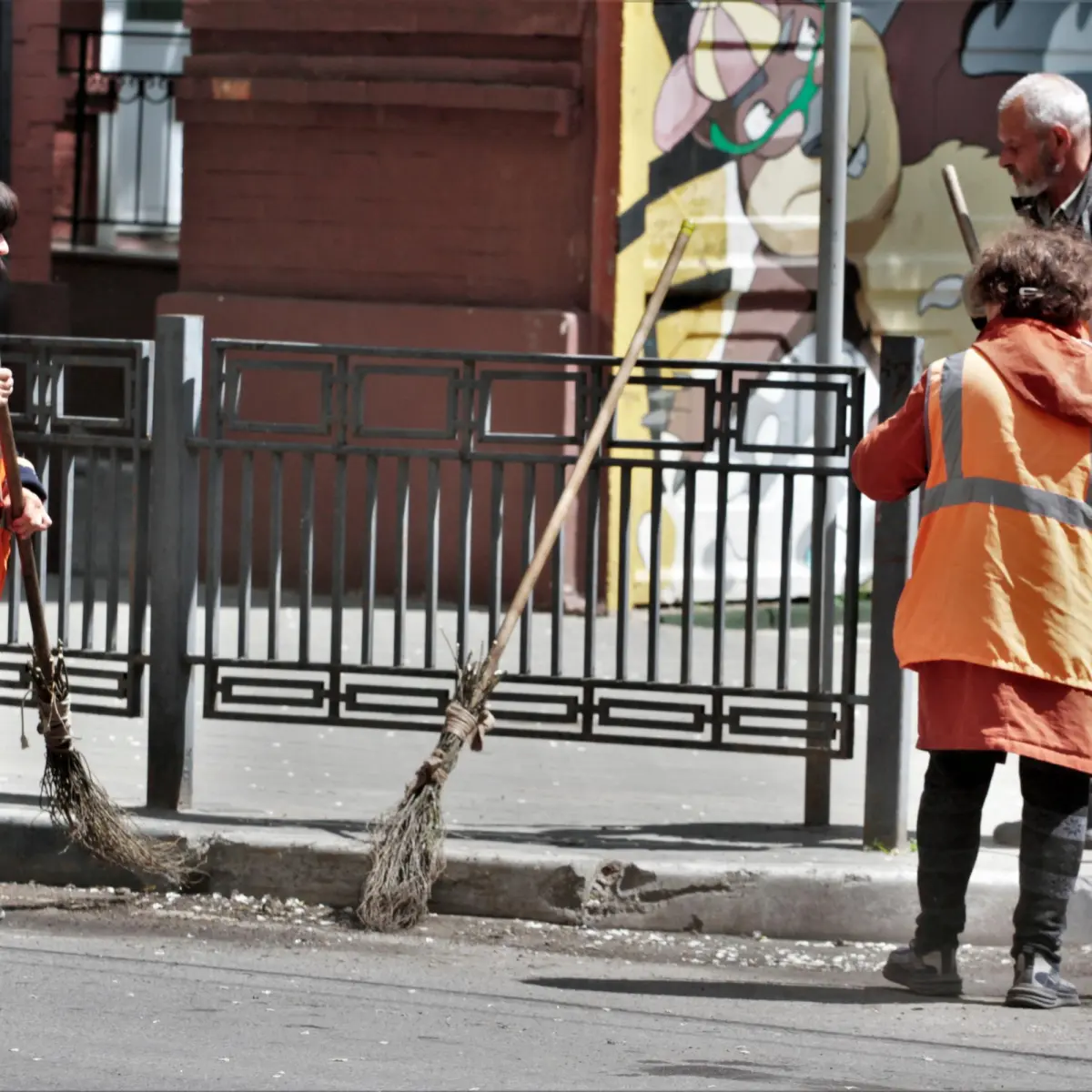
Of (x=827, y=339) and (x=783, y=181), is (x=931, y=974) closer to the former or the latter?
(x=827, y=339)

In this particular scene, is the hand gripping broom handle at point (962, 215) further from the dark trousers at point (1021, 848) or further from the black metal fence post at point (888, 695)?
the dark trousers at point (1021, 848)

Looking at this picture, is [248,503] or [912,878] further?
[248,503]

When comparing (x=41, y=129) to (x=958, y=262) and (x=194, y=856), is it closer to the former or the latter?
(x=958, y=262)

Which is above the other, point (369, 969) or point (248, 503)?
point (248, 503)

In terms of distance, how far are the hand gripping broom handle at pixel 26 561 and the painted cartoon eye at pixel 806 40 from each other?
5.37 metres

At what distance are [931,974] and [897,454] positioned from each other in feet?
3.78

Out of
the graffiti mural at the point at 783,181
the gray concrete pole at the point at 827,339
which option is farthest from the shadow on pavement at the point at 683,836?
the graffiti mural at the point at 783,181

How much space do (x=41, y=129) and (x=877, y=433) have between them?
31.1ft

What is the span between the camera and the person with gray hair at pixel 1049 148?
581cm

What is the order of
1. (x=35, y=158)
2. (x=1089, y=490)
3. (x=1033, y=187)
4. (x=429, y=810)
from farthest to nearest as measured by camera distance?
(x=35, y=158) → (x=1033, y=187) → (x=429, y=810) → (x=1089, y=490)

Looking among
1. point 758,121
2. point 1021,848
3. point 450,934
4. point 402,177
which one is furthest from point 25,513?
point 758,121

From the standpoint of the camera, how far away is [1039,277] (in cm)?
486

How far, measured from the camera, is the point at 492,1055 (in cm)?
435

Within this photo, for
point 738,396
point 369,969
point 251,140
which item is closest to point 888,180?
point 251,140
